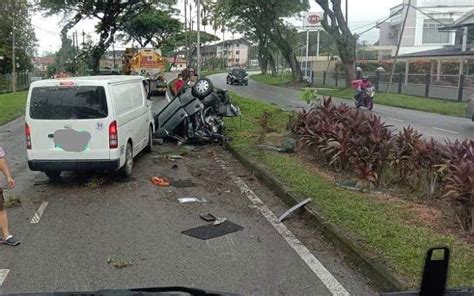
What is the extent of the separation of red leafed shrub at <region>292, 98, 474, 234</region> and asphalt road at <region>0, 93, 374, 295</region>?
1.49 meters

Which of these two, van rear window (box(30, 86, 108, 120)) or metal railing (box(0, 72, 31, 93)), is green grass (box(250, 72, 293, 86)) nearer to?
metal railing (box(0, 72, 31, 93))

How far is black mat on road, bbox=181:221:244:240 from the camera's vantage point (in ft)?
Answer: 18.9

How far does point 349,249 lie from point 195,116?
804cm

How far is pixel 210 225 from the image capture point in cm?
615

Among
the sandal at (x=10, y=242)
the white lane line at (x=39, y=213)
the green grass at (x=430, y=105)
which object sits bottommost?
the green grass at (x=430, y=105)

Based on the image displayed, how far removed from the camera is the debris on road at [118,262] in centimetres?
475

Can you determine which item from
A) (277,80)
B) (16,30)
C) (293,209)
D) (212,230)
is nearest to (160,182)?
(212,230)

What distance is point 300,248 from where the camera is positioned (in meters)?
5.30

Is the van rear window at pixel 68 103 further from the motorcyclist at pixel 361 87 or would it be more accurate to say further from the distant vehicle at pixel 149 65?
the distant vehicle at pixel 149 65

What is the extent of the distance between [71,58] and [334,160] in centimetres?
4766

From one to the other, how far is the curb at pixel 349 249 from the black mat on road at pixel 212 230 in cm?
96

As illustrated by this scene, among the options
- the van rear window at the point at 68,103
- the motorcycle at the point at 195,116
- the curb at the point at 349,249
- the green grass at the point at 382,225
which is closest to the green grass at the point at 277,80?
the motorcycle at the point at 195,116

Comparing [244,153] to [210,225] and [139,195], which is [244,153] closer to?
[139,195]

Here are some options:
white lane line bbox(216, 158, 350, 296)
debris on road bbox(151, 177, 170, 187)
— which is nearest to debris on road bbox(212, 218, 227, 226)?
white lane line bbox(216, 158, 350, 296)
